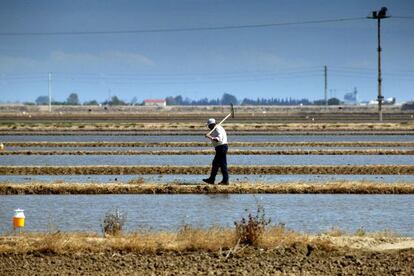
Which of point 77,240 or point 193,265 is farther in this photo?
point 77,240

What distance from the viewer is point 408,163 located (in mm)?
37875

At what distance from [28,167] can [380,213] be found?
1637cm

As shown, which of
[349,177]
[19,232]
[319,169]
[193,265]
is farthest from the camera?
[319,169]

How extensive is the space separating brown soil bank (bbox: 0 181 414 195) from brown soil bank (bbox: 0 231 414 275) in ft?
30.4

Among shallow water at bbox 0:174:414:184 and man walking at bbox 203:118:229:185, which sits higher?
man walking at bbox 203:118:229:185

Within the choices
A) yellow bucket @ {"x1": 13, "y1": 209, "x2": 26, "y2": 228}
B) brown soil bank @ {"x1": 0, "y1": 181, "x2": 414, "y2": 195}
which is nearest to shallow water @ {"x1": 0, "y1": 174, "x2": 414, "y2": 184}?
brown soil bank @ {"x1": 0, "y1": 181, "x2": 414, "y2": 195}

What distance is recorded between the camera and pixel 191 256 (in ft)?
53.5

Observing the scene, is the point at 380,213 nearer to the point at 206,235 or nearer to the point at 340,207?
the point at 340,207

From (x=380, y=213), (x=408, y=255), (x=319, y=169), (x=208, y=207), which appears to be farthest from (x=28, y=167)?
(x=408, y=255)

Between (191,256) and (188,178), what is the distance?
14.7 meters

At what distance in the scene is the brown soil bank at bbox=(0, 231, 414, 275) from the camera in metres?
15.1

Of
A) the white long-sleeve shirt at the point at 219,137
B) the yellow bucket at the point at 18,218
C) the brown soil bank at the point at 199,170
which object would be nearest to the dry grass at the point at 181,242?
the yellow bucket at the point at 18,218

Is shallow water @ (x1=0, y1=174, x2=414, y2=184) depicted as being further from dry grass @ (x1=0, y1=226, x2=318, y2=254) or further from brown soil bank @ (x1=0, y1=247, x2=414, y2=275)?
brown soil bank @ (x1=0, y1=247, x2=414, y2=275)

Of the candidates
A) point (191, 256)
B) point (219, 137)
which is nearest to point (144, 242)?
point (191, 256)
